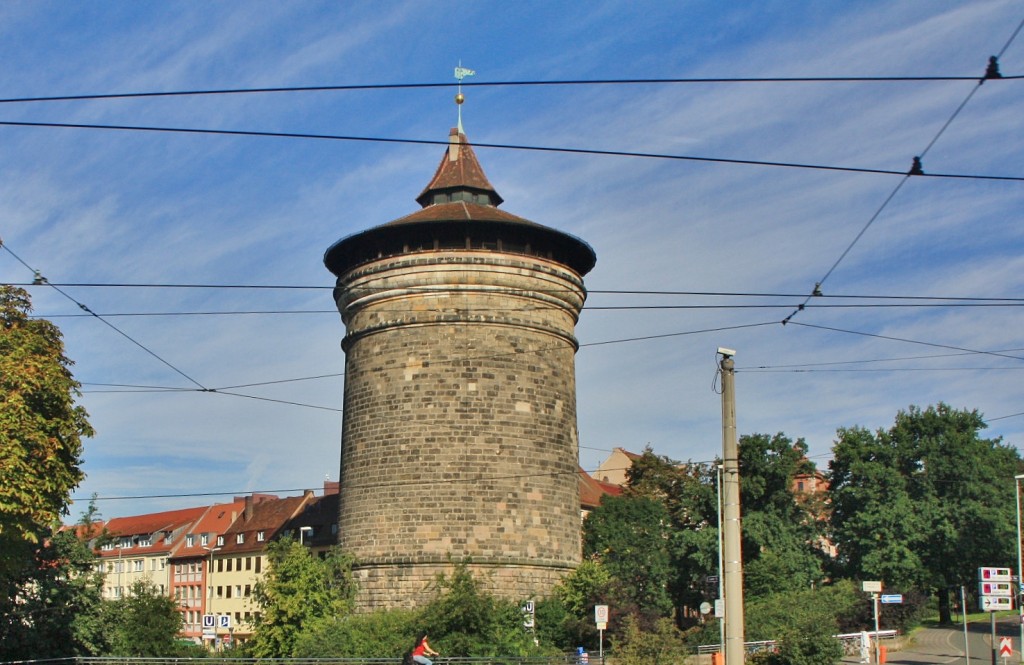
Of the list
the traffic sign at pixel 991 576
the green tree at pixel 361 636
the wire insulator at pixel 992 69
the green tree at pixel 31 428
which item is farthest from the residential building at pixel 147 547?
the wire insulator at pixel 992 69

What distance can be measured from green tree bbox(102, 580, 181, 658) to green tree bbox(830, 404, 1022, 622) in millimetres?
21595

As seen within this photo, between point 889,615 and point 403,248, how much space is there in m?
18.2

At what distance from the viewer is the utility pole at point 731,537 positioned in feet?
42.1

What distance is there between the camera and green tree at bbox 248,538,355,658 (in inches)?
1073

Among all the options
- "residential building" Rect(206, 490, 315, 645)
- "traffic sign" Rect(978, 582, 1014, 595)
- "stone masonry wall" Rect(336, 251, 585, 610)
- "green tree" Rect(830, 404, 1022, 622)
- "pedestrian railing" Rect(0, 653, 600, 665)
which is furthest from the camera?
"residential building" Rect(206, 490, 315, 645)

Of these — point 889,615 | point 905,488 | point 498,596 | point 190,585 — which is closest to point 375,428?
point 498,596

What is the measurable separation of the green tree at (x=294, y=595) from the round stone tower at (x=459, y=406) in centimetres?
59

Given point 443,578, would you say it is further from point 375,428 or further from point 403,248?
point 403,248

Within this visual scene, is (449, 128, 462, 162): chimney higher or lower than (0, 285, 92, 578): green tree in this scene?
higher

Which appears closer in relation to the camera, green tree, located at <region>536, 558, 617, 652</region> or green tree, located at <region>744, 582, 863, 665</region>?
green tree, located at <region>744, 582, 863, 665</region>

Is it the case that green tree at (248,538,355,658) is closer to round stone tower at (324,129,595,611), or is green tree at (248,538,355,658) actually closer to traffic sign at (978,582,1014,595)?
round stone tower at (324,129,595,611)

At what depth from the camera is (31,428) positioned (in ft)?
61.3

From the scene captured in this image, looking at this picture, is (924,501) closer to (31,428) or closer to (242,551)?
(31,428)

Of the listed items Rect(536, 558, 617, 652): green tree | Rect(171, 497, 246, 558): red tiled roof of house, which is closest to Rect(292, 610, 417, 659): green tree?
Rect(536, 558, 617, 652): green tree
